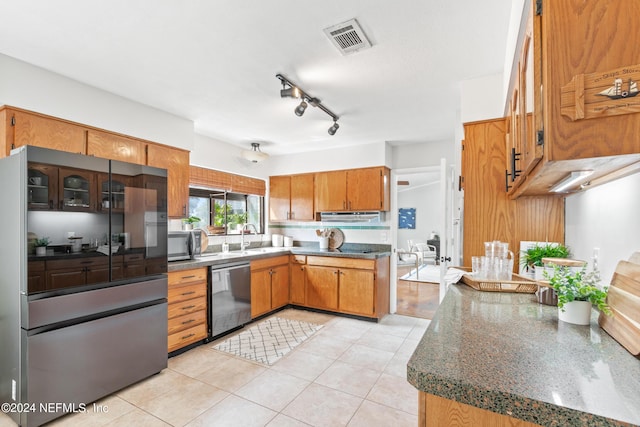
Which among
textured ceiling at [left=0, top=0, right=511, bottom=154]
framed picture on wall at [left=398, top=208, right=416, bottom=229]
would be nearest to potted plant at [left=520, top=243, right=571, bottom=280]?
textured ceiling at [left=0, top=0, right=511, bottom=154]

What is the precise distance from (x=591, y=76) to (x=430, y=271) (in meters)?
7.53

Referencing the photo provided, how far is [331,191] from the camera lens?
4.59 meters

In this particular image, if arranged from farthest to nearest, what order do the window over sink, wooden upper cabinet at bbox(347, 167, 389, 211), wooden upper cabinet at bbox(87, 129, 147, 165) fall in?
wooden upper cabinet at bbox(347, 167, 389, 211) < the window over sink < wooden upper cabinet at bbox(87, 129, 147, 165)

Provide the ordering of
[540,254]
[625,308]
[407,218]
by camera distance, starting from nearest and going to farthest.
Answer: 1. [625,308]
2. [540,254]
3. [407,218]

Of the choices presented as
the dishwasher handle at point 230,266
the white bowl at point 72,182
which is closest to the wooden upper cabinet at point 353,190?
the dishwasher handle at point 230,266

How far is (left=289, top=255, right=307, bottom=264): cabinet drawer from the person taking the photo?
4.38 meters

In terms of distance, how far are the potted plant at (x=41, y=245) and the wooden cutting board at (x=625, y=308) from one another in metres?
2.88

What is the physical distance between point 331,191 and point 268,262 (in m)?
1.44

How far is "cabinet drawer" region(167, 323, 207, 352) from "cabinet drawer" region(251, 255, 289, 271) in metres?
0.95

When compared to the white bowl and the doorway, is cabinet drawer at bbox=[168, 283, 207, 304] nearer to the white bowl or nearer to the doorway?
the white bowl

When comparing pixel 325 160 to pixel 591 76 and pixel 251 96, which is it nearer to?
pixel 251 96

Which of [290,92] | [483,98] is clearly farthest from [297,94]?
[483,98]

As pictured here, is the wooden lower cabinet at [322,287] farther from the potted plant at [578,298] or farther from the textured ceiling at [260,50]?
the potted plant at [578,298]

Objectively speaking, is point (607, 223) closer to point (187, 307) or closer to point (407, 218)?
point (187, 307)
